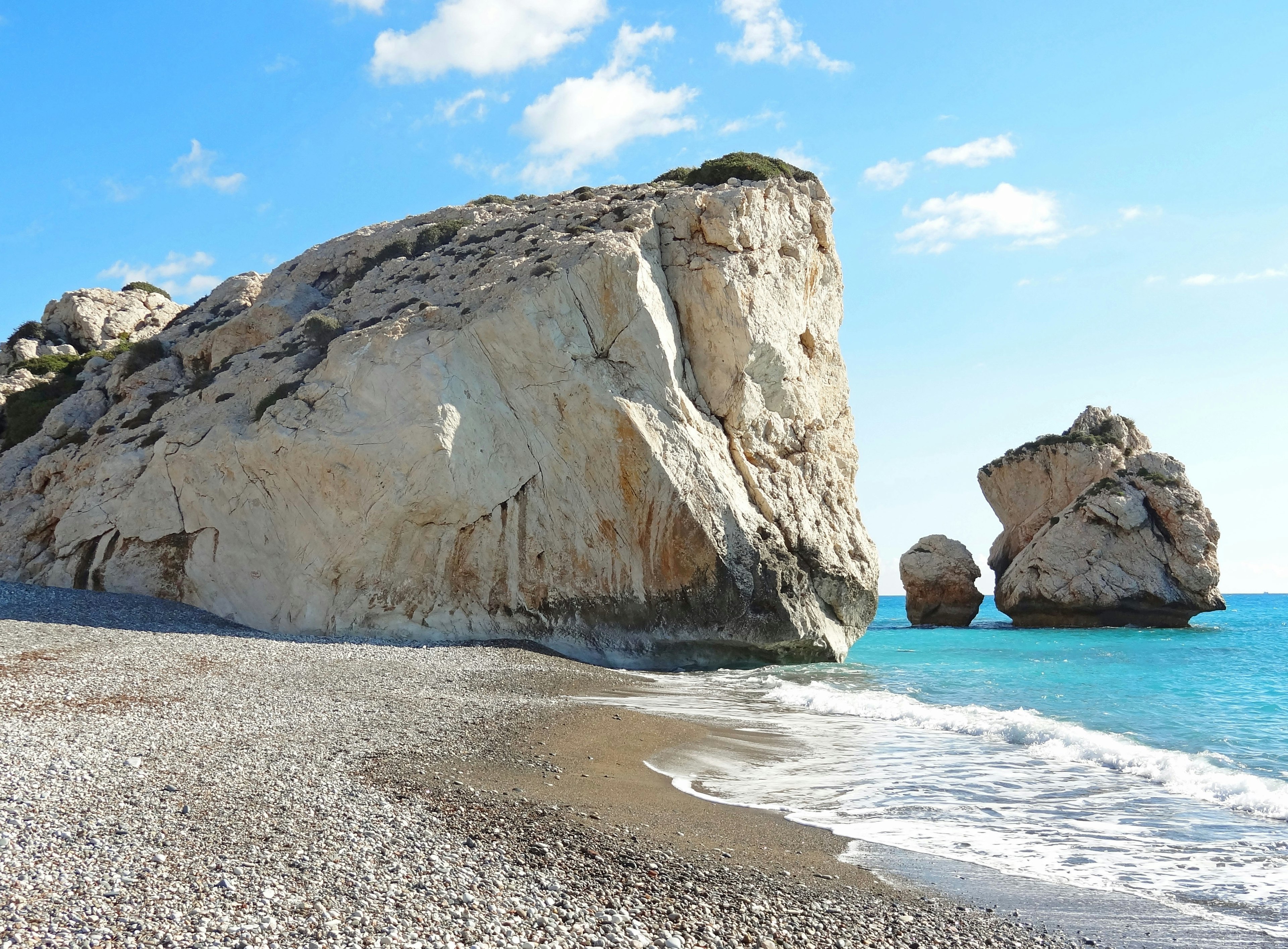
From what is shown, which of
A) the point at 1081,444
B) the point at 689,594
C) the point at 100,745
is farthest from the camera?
the point at 1081,444

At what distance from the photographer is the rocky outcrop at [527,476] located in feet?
65.8

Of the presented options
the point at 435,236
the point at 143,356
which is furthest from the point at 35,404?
the point at 435,236

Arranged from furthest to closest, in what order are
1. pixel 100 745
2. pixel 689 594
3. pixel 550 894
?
pixel 689 594, pixel 100 745, pixel 550 894

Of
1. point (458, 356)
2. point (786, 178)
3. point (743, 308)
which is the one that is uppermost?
point (786, 178)

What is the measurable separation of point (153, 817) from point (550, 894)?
9.93ft

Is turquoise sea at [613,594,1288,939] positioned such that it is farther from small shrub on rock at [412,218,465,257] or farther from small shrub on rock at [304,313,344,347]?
small shrub on rock at [412,218,465,257]

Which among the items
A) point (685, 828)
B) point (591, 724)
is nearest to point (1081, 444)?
point (591, 724)

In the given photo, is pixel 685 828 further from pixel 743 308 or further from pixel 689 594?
pixel 743 308

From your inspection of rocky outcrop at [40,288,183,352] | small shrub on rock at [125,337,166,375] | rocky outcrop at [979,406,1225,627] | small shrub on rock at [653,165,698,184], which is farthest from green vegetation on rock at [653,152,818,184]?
rocky outcrop at [979,406,1225,627]

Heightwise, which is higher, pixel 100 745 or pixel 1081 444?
pixel 1081 444

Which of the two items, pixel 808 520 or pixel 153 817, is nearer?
pixel 153 817

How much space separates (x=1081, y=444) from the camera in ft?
160

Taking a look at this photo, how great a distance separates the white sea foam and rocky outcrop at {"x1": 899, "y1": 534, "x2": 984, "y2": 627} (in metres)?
37.9

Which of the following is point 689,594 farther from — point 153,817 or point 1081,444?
point 1081,444
